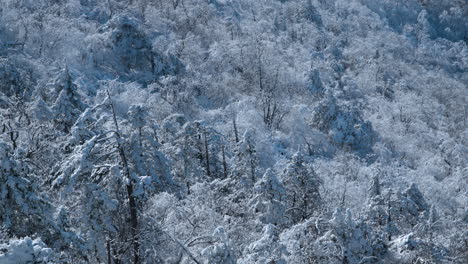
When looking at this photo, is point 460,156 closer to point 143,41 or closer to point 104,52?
point 143,41

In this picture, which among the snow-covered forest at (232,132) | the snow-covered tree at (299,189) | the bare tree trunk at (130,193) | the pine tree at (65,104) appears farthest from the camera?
the pine tree at (65,104)

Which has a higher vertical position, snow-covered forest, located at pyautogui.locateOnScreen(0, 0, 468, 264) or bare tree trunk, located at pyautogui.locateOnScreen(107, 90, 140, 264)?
bare tree trunk, located at pyautogui.locateOnScreen(107, 90, 140, 264)

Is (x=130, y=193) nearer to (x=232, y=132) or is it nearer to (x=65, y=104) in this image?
(x=65, y=104)

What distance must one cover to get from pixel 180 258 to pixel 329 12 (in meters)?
75.7

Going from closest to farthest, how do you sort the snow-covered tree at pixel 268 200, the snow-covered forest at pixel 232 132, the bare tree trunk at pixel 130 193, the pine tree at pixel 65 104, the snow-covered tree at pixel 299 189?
the bare tree trunk at pixel 130 193 → the snow-covered forest at pixel 232 132 → the snow-covered tree at pixel 268 200 → the snow-covered tree at pixel 299 189 → the pine tree at pixel 65 104

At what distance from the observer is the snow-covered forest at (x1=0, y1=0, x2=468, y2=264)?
9117mm

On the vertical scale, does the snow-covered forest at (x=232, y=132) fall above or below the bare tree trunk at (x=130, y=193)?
→ below

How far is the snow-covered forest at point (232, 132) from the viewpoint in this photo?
912cm

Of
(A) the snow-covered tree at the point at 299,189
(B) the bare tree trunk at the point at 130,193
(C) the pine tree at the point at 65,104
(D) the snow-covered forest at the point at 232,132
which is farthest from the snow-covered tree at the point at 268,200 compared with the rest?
(C) the pine tree at the point at 65,104

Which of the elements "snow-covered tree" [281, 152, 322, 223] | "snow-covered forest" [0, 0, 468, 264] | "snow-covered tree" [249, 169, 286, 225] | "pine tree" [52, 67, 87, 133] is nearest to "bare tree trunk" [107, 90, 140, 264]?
"snow-covered forest" [0, 0, 468, 264]

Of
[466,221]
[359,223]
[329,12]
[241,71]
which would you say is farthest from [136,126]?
[329,12]

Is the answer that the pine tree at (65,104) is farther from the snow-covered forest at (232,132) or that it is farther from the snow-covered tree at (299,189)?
the snow-covered tree at (299,189)

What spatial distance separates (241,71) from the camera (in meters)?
52.6

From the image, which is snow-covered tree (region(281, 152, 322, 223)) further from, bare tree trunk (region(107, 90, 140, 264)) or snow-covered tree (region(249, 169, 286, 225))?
bare tree trunk (region(107, 90, 140, 264))
